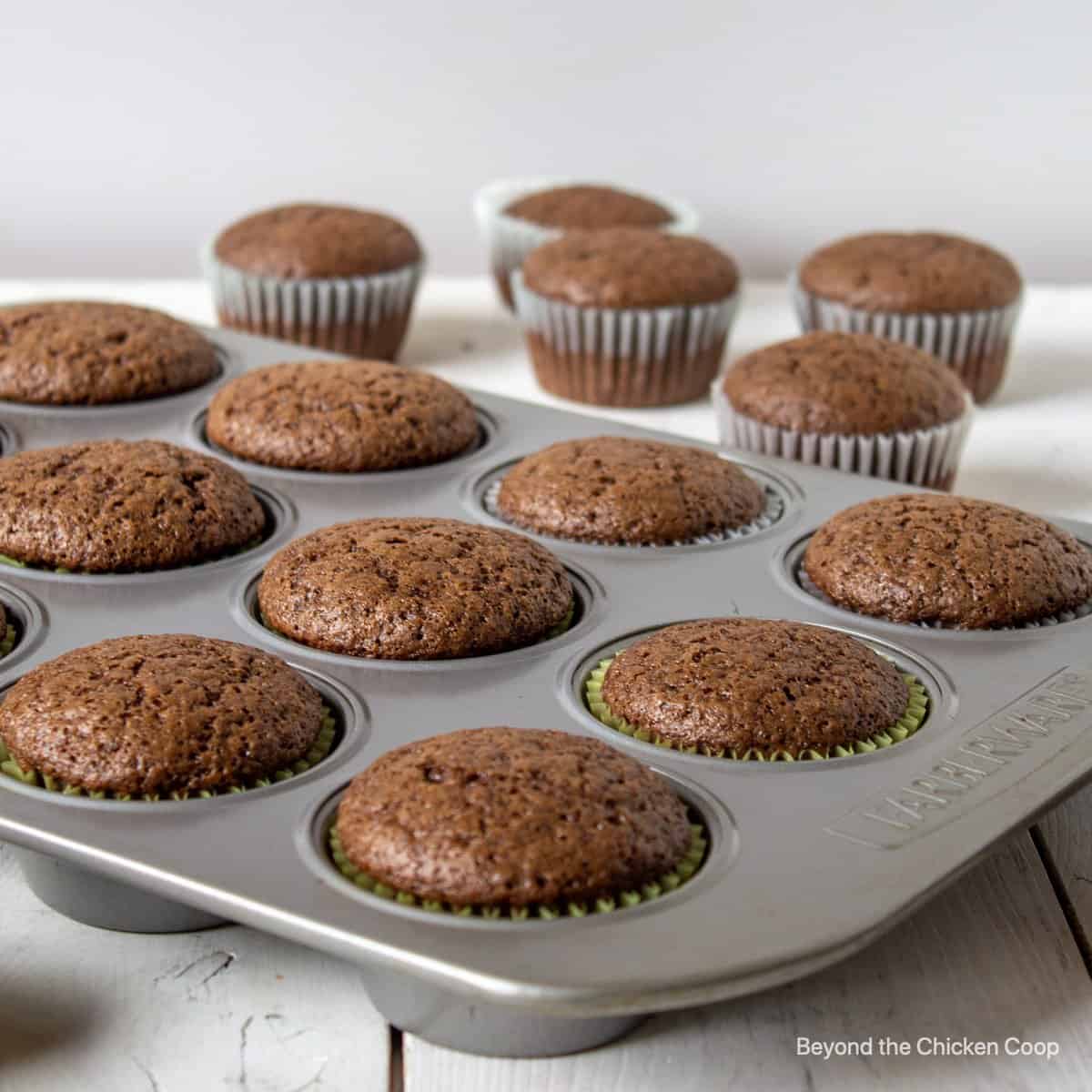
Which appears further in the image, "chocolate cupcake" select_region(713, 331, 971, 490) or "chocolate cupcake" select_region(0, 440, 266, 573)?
"chocolate cupcake" select_region(713, 331, 971, 490)

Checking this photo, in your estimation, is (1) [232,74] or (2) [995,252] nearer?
(2) [995,252]

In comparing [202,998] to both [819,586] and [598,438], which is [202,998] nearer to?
[819,586]

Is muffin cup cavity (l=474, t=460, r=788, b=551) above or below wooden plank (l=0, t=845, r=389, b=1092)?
above

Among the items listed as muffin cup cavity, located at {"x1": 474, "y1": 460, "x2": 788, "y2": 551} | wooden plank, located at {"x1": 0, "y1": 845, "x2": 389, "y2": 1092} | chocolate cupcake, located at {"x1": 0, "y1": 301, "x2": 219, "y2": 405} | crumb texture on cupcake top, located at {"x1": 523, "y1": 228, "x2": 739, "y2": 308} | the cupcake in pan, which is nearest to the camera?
wooden plank, located at {"x1": 0, "y1": 845, "x2": 389, "y2": 1092}

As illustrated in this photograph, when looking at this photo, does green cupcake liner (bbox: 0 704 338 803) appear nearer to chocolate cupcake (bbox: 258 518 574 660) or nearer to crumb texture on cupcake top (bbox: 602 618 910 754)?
chocolate cupcake (bbox: 258 518 574 660)

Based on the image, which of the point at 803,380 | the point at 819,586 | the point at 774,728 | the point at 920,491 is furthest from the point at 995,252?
the point at 774,728

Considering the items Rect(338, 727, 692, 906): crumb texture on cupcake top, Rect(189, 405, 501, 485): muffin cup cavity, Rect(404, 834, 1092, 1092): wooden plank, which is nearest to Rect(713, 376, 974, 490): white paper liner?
Rect(189, 405, 501, 485): muffin cup cavity
